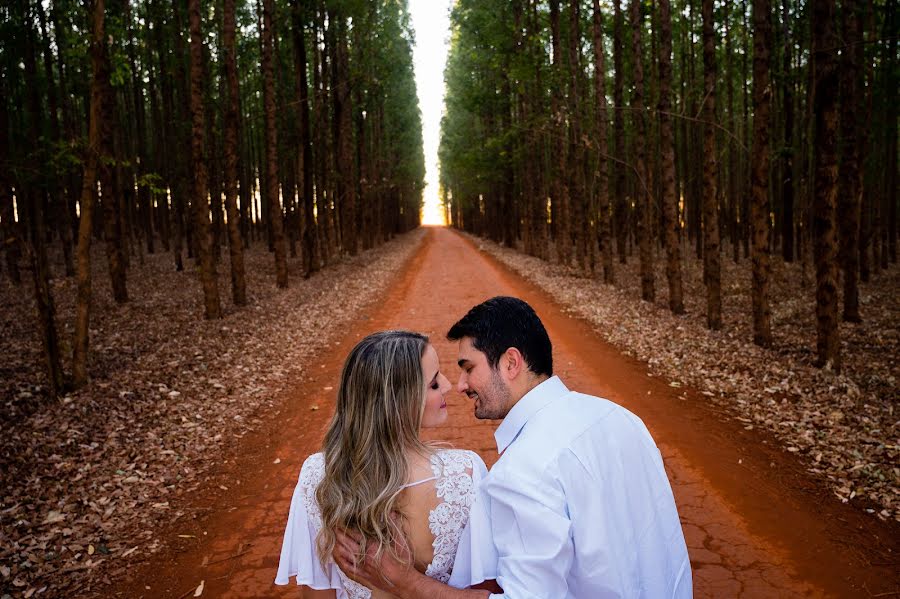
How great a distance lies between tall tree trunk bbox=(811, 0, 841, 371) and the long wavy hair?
909 cm

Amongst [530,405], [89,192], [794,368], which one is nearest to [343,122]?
[89,192]

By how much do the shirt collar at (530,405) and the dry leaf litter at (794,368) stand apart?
483 centimetres

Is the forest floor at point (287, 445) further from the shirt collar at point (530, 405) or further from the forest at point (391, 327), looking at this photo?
the shirt collar at point (530, 405)

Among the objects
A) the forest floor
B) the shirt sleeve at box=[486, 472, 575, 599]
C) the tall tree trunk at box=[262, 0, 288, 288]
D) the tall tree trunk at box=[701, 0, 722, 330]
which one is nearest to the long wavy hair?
the shirt sleeve at box=[486, 472, 575, 599]

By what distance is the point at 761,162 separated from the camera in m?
10.3

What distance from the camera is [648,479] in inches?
69.7

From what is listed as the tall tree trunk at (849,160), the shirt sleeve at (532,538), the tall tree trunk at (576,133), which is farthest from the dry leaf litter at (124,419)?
the tall tree trunk at (849,160)

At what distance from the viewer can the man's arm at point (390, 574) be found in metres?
1.90

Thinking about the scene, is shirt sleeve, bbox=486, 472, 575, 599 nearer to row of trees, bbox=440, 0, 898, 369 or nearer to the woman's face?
the woman's face

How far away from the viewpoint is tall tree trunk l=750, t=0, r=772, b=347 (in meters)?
9.97

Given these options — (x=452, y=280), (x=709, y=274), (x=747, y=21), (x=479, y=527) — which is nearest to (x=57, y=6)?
(x=452, y=280)

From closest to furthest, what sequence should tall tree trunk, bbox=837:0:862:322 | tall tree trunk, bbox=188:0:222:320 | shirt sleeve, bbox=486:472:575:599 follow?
shirt sleeve, bbox=486:472:575:599 → tall tree trunk, bbox=837:0:862:322 → tall tree trunk, bbox=188:0:222:320

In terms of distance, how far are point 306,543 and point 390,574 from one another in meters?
0.52

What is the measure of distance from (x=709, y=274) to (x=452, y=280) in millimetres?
10469
